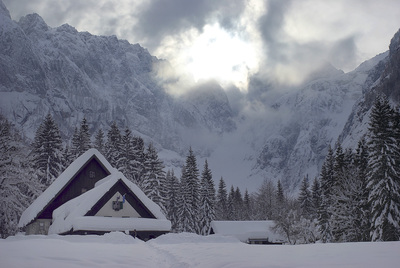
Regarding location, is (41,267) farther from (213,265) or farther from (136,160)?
(136,160)

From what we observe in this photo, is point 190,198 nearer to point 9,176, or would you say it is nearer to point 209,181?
point 209,181

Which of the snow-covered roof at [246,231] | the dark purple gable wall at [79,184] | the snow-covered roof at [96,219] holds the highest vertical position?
the dark purple gable wall at [79,184]

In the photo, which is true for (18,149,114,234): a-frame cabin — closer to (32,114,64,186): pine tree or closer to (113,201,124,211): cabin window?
(113,201,124,211): cabin window

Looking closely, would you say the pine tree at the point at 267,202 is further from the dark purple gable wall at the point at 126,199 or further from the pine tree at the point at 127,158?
the dark purple gable wall at the point at 126,199

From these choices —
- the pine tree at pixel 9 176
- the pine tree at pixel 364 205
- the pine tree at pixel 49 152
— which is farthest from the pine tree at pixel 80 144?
the pine tree at pixel 364 205

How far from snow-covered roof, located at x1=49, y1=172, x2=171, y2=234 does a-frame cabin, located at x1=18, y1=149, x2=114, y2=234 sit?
1235mm

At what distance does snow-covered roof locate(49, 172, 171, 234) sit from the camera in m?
28.3

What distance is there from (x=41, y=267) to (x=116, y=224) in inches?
916

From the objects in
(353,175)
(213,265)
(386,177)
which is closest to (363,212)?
(353,175)

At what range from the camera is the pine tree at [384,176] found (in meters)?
33.8

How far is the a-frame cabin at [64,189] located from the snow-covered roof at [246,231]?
141ft

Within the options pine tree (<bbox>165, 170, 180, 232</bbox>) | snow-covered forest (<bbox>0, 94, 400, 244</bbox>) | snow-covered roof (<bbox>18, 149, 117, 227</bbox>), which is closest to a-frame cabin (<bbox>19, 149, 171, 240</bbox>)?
snow-covered roof (<bbox>18, 149, 117, 227</bbox>)

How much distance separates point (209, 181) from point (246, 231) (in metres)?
15.4

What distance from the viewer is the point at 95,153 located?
36.4 meters
